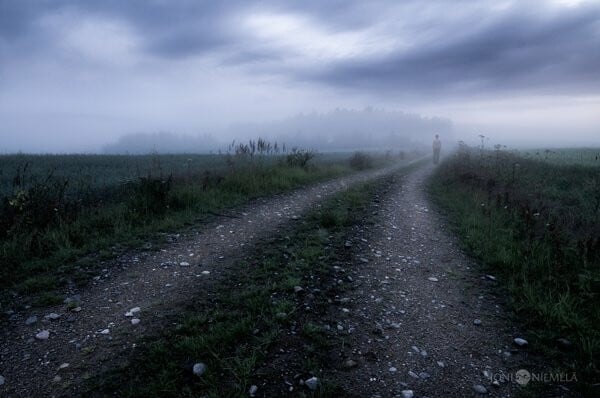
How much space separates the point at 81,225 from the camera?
25.0 feet

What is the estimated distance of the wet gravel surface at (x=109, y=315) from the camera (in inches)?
132

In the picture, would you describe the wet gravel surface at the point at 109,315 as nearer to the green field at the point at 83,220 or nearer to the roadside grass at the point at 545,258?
the green field at the point at 83,220

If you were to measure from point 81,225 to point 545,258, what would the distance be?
9.90 meters

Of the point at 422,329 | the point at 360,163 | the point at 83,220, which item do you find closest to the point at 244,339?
Result: the point at 422,329

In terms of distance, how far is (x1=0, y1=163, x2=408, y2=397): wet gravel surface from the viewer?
132 inches

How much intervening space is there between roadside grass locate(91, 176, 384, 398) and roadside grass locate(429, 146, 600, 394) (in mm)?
2810

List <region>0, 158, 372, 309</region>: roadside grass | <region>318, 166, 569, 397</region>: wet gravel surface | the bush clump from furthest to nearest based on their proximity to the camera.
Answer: the bush clump < <region>0, 158, 372, 309</region>: roadside grass < <region>318, 166, 569, 397</region>: wet gravel surface

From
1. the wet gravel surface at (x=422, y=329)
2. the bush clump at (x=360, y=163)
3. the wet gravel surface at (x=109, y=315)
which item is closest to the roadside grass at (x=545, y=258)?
the wet gravel surface at (x=422, y=329)

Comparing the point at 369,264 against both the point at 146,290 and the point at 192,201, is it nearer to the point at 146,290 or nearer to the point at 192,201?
the point at 146,290

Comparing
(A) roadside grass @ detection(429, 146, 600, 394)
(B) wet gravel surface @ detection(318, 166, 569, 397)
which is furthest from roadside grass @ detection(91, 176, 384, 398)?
(A) roadside grass @ detection(429, 146, 600, 394)

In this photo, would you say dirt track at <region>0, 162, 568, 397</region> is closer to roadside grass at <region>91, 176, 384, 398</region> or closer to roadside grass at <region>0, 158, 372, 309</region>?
roadside grass at <region>91, 176, 384, 398</region>

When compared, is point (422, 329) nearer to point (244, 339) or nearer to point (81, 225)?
point (244, 339)

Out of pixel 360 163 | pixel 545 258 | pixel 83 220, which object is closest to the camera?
pixel 545 258

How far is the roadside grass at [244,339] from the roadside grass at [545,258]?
9.22 feet
